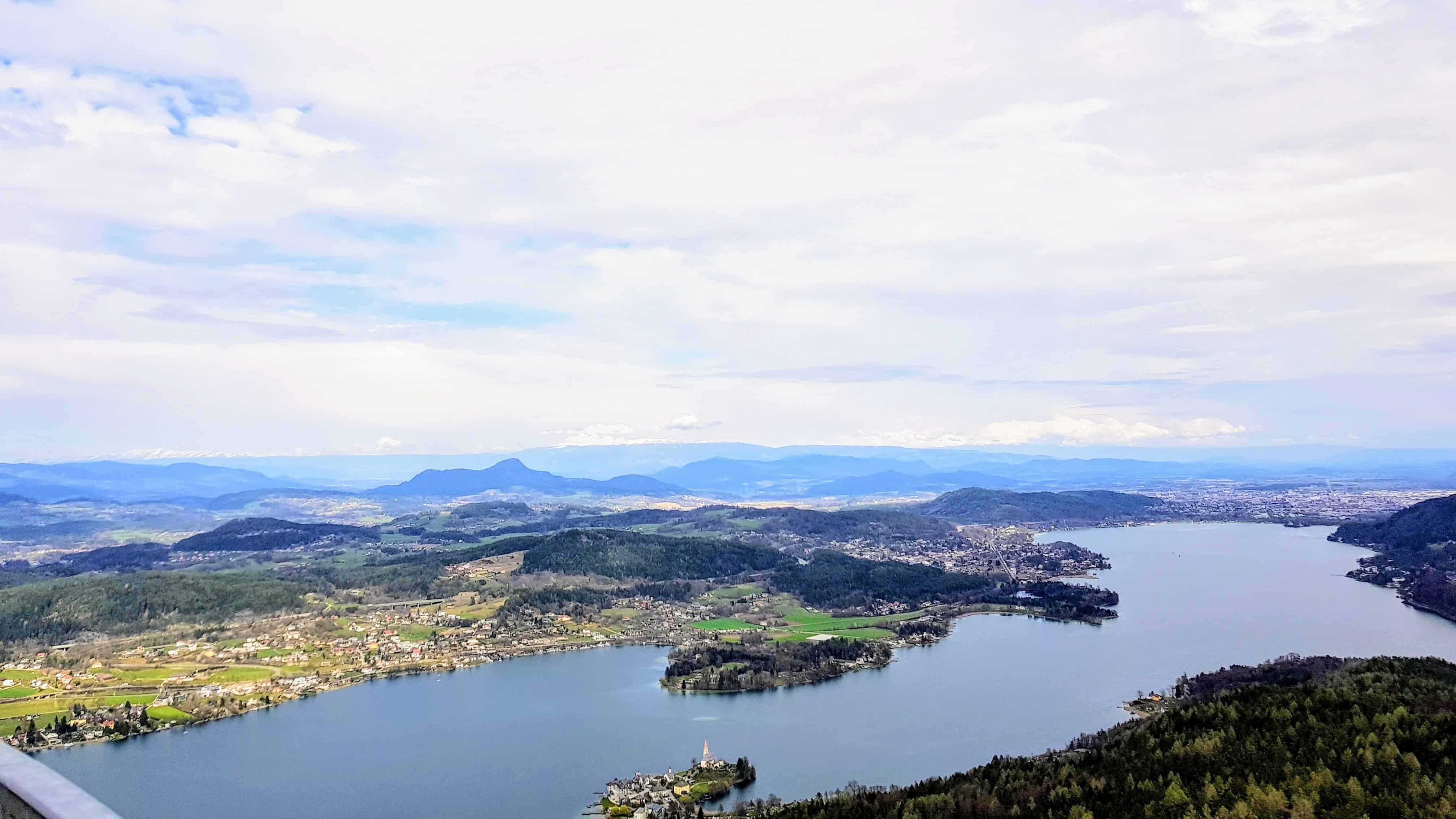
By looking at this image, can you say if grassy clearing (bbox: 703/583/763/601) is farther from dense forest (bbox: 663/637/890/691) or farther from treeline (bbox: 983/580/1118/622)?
dense forest (bbox: 663/637/890/691)

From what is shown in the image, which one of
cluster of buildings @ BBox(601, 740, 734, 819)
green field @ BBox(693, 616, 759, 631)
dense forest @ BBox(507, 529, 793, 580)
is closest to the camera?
cluster of buildings @ BBox(601, 740, 734, 819)

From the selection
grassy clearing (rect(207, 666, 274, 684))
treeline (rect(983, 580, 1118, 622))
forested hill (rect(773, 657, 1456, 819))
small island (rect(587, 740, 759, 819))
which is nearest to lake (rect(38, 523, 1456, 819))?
small island (rect(587, 740, 759, 819))

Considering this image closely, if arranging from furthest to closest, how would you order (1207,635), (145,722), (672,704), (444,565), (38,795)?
(444,565), (1207,635), (672,704), (145,722), (38,795)

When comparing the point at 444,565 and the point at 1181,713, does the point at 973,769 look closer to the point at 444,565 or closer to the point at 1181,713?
the point at 1181,713

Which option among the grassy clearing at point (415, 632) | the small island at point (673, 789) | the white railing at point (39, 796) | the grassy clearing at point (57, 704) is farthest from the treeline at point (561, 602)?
the white railing at point (39, 796)

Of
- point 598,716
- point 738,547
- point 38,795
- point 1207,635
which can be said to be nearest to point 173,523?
point 738,547

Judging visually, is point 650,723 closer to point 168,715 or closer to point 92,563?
point 168,715
